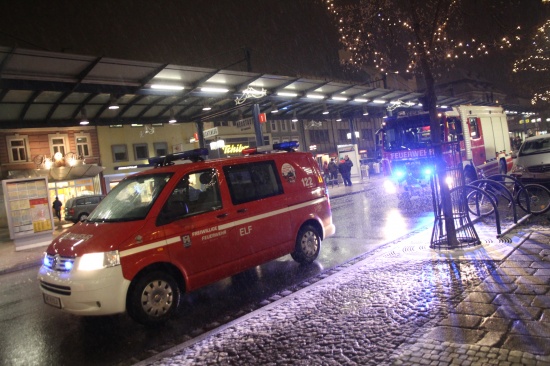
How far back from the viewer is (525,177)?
38.1 ft

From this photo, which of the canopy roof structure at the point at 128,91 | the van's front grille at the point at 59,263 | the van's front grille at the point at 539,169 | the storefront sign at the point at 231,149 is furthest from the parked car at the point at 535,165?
the storefront sign at the point at 231,149

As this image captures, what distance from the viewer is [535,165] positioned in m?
11.5

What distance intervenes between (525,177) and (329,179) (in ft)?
64.0

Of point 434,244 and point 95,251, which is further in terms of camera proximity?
point 434,244

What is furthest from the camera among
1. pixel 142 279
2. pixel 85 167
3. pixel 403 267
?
pixel 85 167

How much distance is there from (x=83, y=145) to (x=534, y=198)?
96.0 feet

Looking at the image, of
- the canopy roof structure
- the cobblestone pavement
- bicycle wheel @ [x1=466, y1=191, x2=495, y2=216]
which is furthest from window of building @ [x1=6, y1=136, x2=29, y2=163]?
bicycle wheel @ [x1=466, y1=191, x2=495, y2=216]

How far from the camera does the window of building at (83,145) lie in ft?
96.9

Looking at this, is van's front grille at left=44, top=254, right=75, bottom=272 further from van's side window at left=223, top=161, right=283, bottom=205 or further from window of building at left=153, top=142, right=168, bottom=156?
window of building at left=153, top=142, right=168, bottom=156

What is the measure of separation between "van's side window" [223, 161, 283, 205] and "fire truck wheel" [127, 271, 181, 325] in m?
1.63

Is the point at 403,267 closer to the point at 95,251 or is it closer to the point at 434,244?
the point at 434,244

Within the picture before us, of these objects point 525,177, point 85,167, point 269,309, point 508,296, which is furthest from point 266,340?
point 85,167

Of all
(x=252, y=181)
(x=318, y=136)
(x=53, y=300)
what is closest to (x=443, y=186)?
(x=252, y=181)

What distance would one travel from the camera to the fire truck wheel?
4.98m
